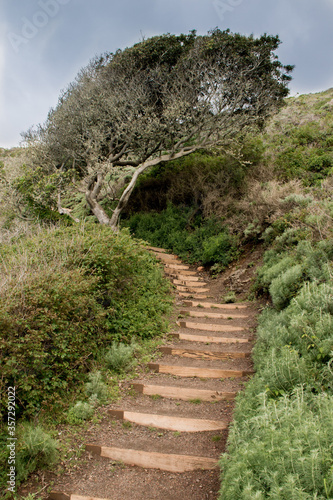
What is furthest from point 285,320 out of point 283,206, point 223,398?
point 283,206

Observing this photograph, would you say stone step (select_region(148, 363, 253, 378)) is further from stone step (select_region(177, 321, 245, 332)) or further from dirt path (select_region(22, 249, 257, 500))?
stone step (select_region(177, 321, 245, 332))

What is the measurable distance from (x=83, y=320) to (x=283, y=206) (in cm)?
676

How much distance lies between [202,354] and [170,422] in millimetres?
2110

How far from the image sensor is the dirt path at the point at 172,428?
386cm

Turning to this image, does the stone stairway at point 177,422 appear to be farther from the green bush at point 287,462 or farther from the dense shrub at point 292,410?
the green bush at point 287,462

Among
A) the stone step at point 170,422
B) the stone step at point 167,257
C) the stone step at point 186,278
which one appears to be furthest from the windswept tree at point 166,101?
the stone step at point 170,422

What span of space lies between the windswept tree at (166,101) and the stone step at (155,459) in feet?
31.9

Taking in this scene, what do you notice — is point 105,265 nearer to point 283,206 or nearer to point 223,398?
point 223,398

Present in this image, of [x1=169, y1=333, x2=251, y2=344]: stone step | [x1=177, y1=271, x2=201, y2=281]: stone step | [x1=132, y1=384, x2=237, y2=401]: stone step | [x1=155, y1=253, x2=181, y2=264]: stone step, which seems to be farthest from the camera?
[x1=155, y1=253, x2=181, y2=264]: stone step

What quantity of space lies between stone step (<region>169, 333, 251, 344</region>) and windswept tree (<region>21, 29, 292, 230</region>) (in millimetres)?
6897

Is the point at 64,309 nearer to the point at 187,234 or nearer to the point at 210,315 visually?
the point at 210,315

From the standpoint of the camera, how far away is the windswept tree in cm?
1350

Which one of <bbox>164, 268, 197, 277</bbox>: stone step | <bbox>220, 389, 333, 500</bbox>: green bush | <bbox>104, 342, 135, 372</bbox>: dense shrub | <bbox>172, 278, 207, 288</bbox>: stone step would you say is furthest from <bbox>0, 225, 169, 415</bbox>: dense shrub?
<bbox>164, 268, 197, 277</bbox>: stone step

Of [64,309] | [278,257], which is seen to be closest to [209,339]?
[278,257]
